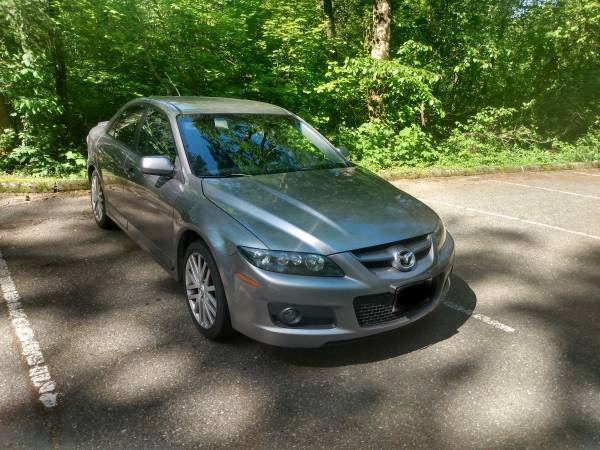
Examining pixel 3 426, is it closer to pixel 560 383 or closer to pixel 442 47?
pixel 560 383

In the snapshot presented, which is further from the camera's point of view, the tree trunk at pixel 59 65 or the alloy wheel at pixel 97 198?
the tree trunk at pixel 59 65

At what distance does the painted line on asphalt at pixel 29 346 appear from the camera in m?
2.97

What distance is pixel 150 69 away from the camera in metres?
9.73

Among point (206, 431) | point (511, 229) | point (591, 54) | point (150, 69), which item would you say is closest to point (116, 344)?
point (206, 431)

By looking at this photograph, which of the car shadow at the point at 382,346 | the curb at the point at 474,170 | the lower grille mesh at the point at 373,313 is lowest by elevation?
the curb at the point at 474,170

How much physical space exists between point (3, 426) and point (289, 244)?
5.94 feet

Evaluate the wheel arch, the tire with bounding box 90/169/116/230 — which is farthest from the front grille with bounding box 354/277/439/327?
the tire with bounding box 90/169/116/230

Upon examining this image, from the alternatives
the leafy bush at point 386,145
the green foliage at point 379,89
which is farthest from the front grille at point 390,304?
the green foliage at point 379,89

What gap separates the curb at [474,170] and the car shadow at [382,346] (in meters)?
5.82

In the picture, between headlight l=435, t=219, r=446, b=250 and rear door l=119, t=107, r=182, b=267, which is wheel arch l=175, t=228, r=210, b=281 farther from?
headlight l=435, t=219, r=446, b=250

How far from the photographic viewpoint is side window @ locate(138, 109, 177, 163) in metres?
4.12

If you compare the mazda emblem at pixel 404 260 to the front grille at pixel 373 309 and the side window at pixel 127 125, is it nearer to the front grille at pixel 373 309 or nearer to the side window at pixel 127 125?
the front grille at pixel 373 309

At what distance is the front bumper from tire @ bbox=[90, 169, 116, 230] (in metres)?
3.10

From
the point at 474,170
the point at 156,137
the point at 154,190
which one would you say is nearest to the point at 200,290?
the point at 154,190
